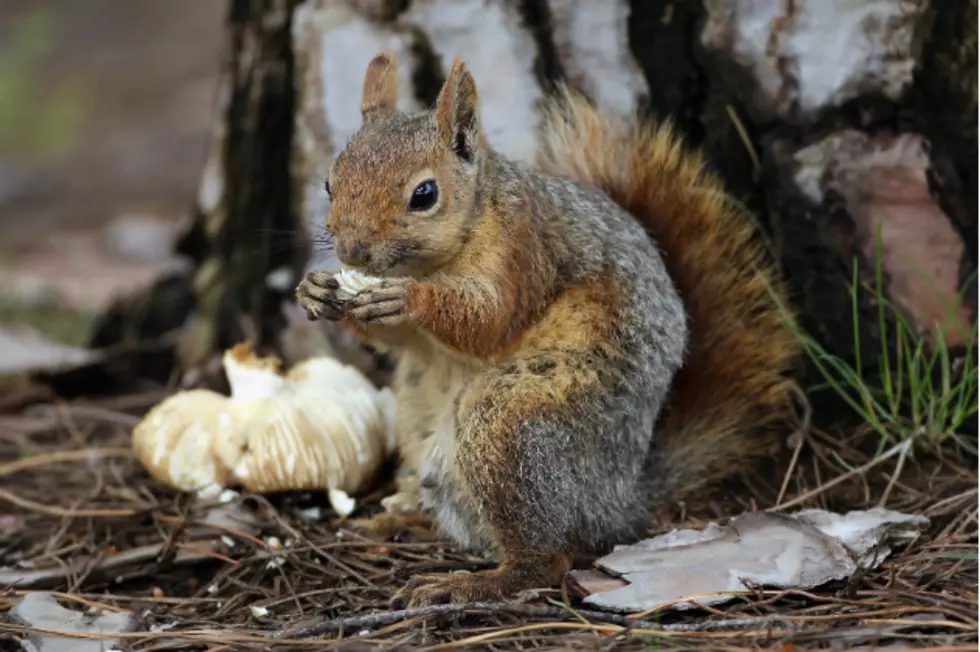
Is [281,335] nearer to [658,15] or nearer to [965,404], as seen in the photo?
[658,15]

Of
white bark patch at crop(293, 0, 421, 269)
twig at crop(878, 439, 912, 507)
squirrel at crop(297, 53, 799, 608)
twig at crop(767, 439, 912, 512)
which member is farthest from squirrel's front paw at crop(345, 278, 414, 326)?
twig at crop(878, 439, 912, 507)

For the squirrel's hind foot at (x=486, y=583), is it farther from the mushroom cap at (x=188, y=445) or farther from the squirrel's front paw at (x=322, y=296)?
the mushroom cap at (x=188, y=445)

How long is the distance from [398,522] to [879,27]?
1208mm

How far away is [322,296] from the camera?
5.60 feet

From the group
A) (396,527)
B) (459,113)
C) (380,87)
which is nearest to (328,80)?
(380,87)

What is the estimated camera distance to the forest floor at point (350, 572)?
1.48 m

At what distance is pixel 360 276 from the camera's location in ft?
5.60

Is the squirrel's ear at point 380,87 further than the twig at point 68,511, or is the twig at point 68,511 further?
the twig at point 68,511

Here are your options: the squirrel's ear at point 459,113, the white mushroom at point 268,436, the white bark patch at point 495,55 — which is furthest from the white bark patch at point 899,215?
the white mushroom at point 268,436

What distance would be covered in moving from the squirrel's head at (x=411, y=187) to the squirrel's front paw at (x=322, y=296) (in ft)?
0.18

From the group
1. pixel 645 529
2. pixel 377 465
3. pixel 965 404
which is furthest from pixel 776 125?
pixel 377 465

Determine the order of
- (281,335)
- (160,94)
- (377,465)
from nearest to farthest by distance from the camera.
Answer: (377,465) < (281,335) < (160,94)

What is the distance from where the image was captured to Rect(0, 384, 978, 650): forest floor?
4.85ft

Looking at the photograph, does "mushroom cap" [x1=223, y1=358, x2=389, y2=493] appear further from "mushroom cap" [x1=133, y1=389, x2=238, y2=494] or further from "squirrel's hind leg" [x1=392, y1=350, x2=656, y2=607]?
"squirrel's hind leg" [x1=392, y1=350, x2=656, y2=607]
